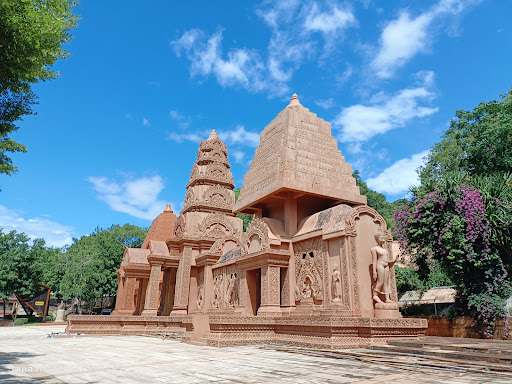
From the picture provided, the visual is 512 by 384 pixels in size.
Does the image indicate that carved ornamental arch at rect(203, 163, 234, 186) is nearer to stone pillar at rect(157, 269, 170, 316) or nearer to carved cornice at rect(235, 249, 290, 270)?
stone pillar at rect(157, 269, 170, 316)

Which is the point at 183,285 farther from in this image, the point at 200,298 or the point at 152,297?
the point at 152,297

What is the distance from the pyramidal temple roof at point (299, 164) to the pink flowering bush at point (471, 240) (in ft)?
8.85

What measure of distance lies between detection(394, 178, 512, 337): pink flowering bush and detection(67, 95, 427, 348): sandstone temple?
283 centimetres

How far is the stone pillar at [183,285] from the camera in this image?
Result: 19938 mm

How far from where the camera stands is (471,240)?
12.4 metres

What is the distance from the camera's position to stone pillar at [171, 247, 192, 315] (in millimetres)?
19938

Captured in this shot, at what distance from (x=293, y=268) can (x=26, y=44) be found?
378 inches

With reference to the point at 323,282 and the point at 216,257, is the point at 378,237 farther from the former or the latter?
the point at 216,257

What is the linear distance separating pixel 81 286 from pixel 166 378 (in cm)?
3050

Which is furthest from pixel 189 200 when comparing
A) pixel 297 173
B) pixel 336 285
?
pixel 336 285

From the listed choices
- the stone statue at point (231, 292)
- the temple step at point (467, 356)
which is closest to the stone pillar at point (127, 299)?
the stone statue at point (231, 292)

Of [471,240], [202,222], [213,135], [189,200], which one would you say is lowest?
[471,240]

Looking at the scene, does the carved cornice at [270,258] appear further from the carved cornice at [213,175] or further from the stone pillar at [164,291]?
the stone pillar at [164,291]

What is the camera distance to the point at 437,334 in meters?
14.0
